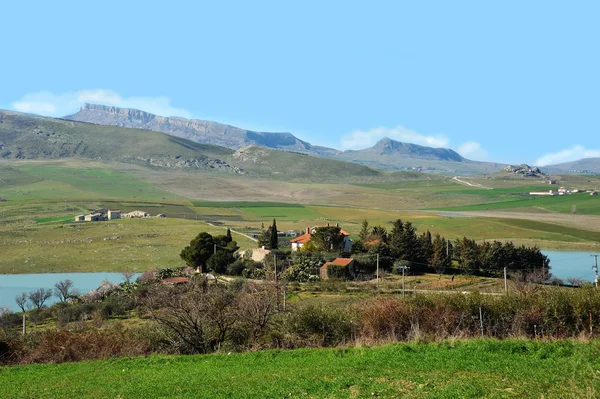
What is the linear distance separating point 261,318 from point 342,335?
278 cm

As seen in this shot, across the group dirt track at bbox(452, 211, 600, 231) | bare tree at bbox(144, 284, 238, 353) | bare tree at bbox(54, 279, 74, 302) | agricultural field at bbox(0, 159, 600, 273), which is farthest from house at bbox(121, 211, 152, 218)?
bare tree at bbox(144, 284, 238, 353)

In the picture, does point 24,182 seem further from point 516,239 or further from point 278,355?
point 278,355

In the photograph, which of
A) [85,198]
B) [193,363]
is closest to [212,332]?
[193,363]

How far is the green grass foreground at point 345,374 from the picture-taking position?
11586 millimetres

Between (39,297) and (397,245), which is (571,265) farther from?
(39,297)

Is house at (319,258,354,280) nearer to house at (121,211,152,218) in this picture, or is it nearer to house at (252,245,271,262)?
house at (252,245,271,262)

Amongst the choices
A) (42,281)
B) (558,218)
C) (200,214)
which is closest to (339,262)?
(42,281)

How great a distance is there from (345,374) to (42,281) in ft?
173

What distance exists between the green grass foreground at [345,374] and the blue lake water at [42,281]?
37.6 m

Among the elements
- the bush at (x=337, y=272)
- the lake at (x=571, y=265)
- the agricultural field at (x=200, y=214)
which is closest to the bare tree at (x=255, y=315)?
→ the bush at (x=337, y=272)

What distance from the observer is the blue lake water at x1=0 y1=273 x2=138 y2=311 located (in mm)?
53812

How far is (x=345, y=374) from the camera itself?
13.5m

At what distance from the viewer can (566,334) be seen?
63.7ft

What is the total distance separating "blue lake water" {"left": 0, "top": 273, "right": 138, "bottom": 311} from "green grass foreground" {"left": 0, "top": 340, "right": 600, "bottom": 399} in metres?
37.6
